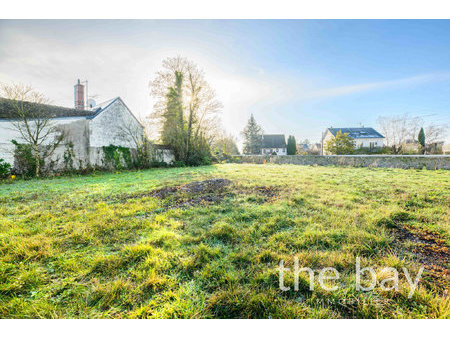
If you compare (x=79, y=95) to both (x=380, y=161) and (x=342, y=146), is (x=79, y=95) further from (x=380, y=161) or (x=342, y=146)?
(x=342, y=146)

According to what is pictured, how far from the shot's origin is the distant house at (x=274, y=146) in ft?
177

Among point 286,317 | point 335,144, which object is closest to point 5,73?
point 286,317

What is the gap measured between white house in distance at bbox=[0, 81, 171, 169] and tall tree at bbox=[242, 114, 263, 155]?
33.2m

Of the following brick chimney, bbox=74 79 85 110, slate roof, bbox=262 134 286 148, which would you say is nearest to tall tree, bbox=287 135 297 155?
slate roof, bbox=262 134 286 148

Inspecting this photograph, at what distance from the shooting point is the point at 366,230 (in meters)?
3.01

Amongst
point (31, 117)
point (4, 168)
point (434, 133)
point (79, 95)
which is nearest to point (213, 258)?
point (31, 117)

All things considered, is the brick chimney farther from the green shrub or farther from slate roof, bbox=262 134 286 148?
slate roof, bbox=262 134 286 148

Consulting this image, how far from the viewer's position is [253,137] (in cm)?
4700

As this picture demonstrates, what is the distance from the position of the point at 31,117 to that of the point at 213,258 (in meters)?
16.4

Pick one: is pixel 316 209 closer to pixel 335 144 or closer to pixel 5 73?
pixel 5 73

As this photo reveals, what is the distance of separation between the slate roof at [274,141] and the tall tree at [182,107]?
117 ft

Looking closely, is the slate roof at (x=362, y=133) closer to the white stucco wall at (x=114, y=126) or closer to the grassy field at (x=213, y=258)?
the white stucco wall at (x=114, y=126)

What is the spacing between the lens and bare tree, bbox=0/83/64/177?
37.4 feet

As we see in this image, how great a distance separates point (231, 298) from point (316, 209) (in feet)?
10.6
